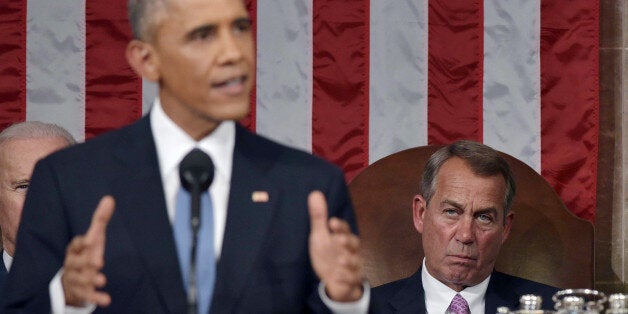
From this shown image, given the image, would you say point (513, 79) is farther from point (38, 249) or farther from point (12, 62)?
point (38, 249)

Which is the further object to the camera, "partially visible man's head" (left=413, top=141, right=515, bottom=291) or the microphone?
"partially visible man's head" (left=413, top=141, right=515, bottom=291)

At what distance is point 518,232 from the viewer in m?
3.93

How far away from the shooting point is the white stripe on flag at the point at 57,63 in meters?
3.87

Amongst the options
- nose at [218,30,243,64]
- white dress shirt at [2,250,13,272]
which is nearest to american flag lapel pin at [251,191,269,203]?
nose at [218,30,243,64]

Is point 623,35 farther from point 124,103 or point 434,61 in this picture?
point 124,103

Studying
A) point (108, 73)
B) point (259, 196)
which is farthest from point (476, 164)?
point (259, 196)

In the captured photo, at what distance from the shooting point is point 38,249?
179 centimetres

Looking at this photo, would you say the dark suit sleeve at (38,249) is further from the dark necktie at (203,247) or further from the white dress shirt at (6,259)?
the white dress shirt at (6,259)

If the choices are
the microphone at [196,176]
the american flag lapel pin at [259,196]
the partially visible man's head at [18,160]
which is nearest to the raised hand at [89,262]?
the microphone at [196,176]

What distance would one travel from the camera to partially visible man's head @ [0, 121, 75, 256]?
3426mm

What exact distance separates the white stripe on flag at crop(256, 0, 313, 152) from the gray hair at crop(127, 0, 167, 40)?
7.19ft

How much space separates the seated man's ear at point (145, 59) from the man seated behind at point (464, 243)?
5.87ft

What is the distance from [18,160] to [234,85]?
6.25 feet

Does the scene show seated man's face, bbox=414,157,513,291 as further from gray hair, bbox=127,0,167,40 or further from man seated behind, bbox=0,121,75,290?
gray hair, bbox=127,0,167,40
